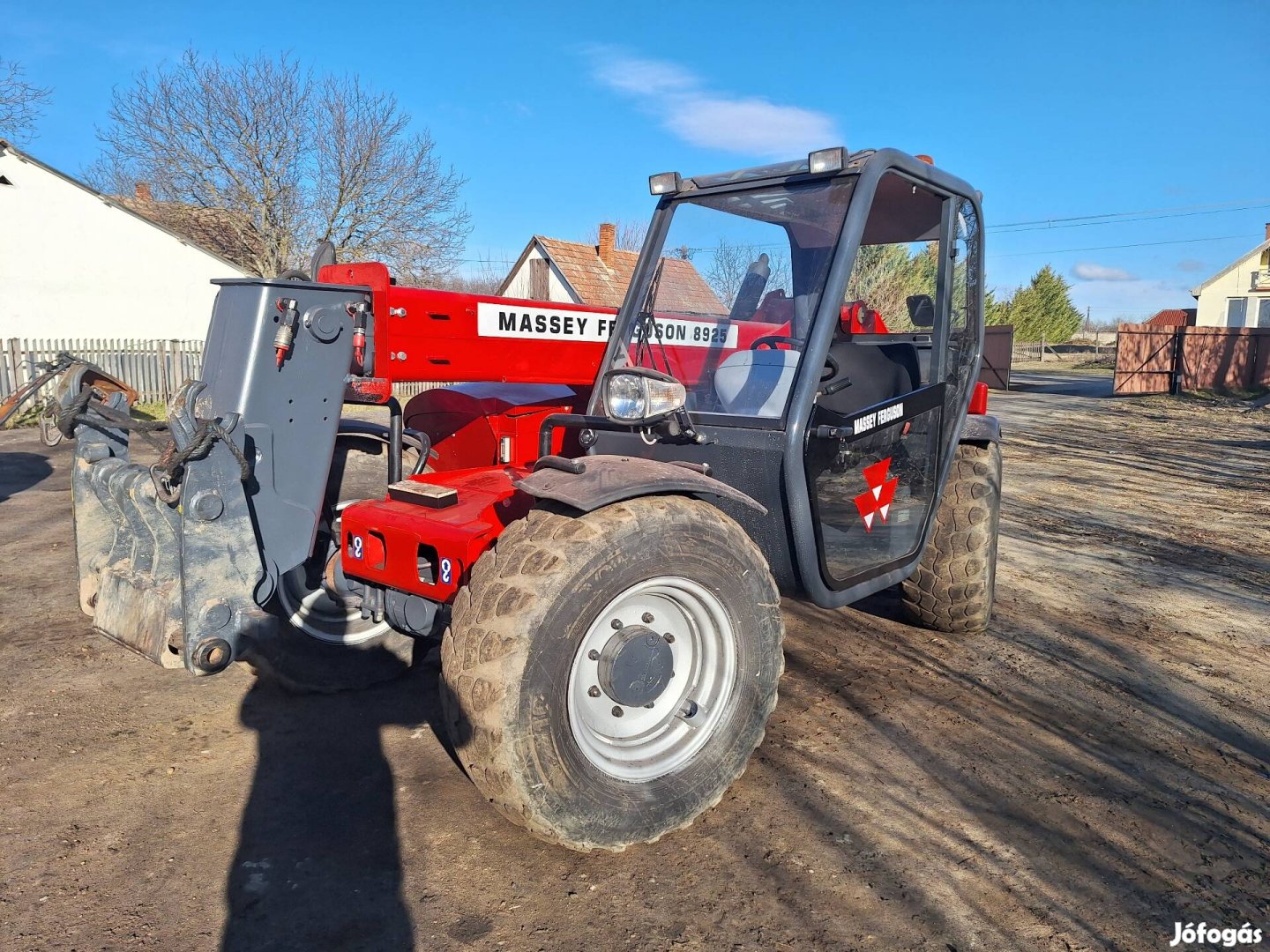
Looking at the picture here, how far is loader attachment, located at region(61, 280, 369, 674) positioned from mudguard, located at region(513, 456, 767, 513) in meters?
0.95

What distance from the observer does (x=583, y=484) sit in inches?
107

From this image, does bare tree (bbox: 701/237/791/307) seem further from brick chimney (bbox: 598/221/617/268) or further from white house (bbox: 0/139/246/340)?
brick chimney (bbox: 598/221/617/268)

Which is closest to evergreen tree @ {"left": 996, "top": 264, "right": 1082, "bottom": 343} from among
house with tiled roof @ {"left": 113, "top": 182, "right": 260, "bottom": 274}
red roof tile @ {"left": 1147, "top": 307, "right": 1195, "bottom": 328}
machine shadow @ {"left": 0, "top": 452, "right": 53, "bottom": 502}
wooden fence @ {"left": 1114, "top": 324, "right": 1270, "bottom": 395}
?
red roof tile @ {"left": 1147, "top": 307, "right": 1195, "bottom": 328}

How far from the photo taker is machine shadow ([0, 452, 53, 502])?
9.11 meters

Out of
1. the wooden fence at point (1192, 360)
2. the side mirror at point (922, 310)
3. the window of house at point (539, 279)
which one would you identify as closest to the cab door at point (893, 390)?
the side mirror at point (922, 310)

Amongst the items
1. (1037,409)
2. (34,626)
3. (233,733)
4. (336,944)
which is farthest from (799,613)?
(1037,409)

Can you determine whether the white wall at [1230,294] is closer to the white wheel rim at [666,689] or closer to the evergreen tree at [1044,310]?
the evergreen tree at [1044,310]

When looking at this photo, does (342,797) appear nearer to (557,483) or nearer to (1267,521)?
(557,483)

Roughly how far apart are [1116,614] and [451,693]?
444 cm

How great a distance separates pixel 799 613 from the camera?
17.3 ft

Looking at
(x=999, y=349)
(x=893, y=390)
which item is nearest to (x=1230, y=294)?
(x=999, y=349)

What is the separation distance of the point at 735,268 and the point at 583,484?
1.52 m

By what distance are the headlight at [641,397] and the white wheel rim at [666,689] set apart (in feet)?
1.82

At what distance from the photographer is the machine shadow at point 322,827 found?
2.49 metres
